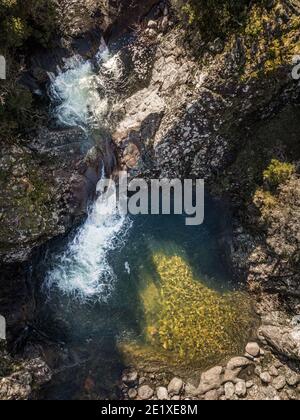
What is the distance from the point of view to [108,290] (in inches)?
677

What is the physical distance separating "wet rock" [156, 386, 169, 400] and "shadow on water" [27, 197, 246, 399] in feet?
5.50

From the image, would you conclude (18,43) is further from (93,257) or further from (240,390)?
(240,390)

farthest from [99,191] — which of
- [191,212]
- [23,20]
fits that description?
[23,20]

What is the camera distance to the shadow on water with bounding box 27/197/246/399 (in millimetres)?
16016

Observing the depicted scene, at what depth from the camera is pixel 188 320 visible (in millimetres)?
16625

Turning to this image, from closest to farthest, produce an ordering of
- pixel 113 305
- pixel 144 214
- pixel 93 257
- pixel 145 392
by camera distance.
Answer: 1. pixel 145 392
2. pixel 113 305
3. pixel 93 257
4. pixel 144 214

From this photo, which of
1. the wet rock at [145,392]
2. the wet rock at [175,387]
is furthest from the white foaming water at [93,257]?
the wet rock at [175,387]

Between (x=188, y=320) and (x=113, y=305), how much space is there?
133 inches

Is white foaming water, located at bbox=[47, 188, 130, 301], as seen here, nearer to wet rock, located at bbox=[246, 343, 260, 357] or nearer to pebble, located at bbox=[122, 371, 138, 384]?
pebble, located at bbox=[122, 371, 138, 384]

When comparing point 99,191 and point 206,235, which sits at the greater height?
point 99,191

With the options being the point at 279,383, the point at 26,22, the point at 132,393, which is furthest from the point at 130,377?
the point at 26,22

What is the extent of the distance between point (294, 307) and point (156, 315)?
19.2 ft
